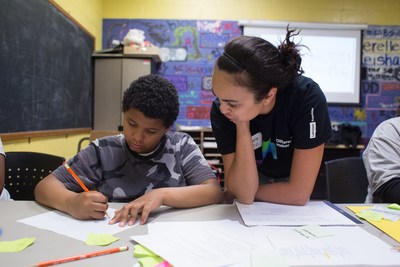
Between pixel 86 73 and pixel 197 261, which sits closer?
pixel 197 261

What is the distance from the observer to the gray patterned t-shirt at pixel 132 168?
1.16 m

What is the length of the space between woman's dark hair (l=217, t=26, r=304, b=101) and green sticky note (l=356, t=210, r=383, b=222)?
1.56ft

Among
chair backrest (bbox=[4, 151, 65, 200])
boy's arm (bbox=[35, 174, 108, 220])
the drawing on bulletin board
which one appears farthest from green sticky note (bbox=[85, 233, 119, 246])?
the drawing on bulletin board

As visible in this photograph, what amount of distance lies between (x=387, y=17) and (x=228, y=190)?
4.10m

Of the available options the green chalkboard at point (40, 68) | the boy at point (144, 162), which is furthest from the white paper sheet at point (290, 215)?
the green chalkboard at point (40, 68)

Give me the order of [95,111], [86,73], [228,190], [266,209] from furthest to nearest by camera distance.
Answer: [95,111], [86,73], [228,190], [266,209]

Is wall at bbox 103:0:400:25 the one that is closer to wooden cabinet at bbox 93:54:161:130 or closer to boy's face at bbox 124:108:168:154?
wooden cabinet at bbox 93:54:161:130

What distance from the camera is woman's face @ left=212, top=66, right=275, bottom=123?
0.98 meters

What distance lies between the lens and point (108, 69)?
374cm

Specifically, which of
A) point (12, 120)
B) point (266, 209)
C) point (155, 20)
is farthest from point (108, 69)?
point (266, 209)

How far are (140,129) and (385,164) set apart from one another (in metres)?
1.08

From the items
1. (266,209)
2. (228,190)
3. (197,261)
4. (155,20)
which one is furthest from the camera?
(155,20)

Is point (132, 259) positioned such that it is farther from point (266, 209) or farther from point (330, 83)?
point (330, 83)

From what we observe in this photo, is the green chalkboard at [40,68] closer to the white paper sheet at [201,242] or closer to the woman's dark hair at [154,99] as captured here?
the woman's dark hair at [154,99]
